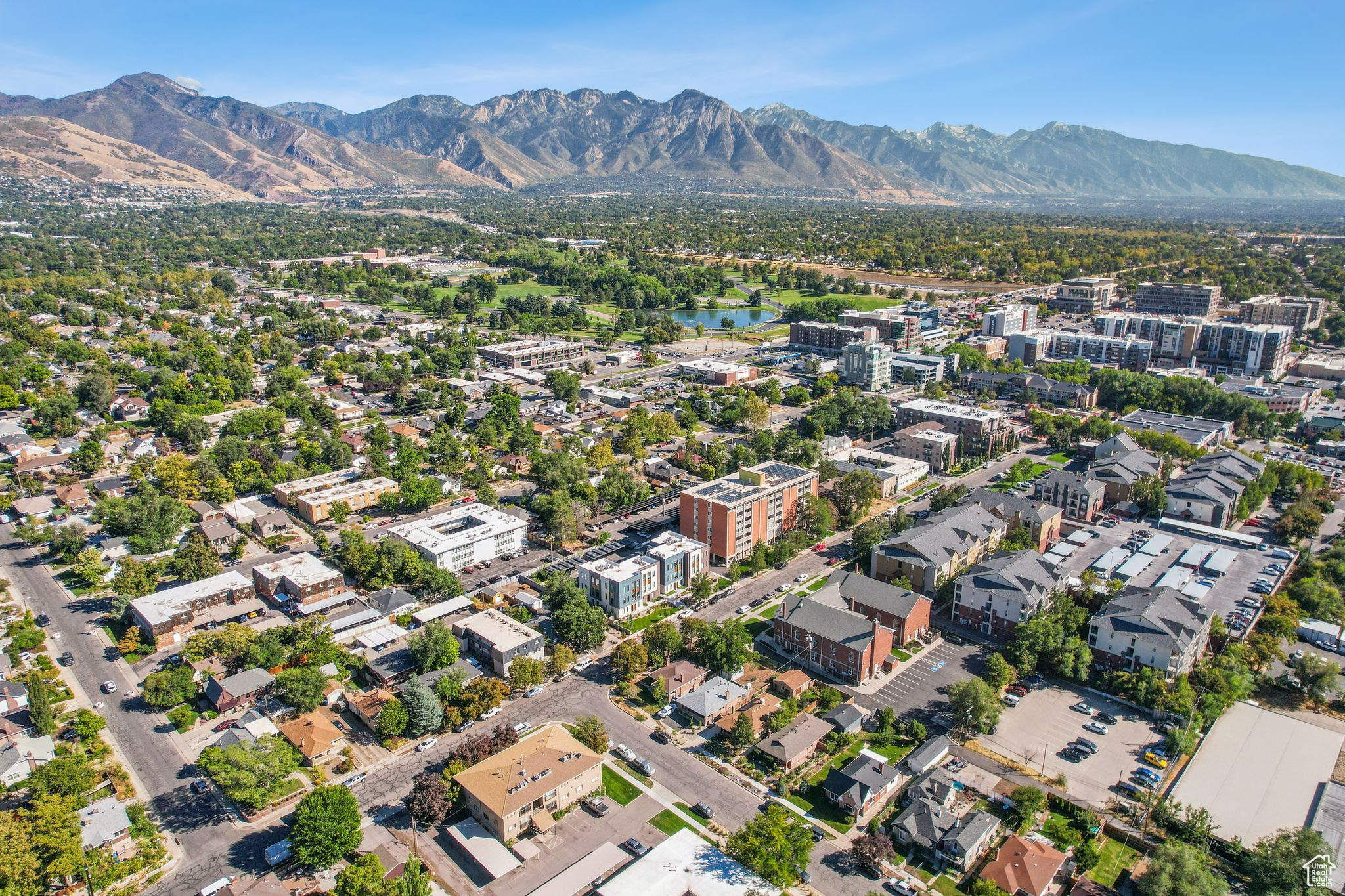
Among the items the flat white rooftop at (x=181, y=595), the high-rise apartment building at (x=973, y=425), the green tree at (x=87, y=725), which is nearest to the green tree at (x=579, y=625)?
the flat white rooftop at (x=181, y=595)

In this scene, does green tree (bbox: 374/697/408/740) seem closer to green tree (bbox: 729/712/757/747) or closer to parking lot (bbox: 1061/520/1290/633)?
green tree (bbox: 729/712/757/747)

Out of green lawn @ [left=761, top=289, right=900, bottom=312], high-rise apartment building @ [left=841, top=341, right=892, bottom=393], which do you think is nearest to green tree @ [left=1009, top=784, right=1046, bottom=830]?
high-rise apartment building @ [left=841, top=341, right=892, bottom=393]

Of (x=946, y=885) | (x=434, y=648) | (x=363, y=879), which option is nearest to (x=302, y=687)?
(x=434, y=648)

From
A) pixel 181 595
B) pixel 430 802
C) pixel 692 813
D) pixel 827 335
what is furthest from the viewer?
pixel 827 335

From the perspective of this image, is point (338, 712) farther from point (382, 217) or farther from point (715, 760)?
point (382, 217)

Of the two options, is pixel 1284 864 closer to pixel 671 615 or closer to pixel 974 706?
pixel 974 706
